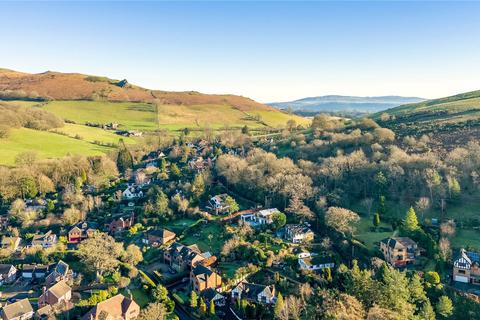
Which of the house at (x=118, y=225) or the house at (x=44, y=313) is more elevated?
the house at (x=118, y=225)

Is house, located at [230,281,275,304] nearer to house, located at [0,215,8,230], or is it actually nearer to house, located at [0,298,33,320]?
house, located at [0,298,33,320]

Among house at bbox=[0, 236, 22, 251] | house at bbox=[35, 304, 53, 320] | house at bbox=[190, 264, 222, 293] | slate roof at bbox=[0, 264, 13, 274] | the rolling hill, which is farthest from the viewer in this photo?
the rolling hill

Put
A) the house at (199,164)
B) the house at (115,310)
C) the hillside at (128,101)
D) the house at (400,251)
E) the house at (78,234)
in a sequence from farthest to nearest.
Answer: the hillside at (128,101) → the house at (199,164) → the house at (78,234) → the house at (400,251) → the house at (115,310)

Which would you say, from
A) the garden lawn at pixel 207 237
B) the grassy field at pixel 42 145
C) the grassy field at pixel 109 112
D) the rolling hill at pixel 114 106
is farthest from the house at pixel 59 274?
the grassy field at pixel 109 112

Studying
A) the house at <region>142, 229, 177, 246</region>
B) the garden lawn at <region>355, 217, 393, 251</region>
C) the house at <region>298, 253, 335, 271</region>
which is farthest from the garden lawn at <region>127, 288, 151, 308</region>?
the garden lawn at <region>355, 217, 393, 251</region>

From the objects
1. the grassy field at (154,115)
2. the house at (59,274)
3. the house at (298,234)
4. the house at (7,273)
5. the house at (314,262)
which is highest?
the grassy field at (154,115)

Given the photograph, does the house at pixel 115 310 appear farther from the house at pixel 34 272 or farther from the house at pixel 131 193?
the house at pixel 131 193

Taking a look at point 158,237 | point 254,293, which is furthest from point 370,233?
point 158,237

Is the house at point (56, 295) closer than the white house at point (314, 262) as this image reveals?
Yes
